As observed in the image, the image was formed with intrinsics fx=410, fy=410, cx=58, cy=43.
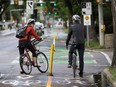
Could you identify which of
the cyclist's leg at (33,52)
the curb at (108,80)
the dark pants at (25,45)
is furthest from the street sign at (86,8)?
the curb at (108,80)

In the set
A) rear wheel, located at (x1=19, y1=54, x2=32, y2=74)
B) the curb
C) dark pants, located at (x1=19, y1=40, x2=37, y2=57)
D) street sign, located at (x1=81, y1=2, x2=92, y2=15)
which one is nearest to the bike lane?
rear wheel, located at (x1=19, y1=54, x2=32, y2=74)

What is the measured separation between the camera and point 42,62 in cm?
1414

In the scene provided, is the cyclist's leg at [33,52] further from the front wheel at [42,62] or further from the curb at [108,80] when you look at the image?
the curb at [108,80]

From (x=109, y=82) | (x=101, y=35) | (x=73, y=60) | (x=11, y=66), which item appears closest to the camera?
(x=109, y=82)

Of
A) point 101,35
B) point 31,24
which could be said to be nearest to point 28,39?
point 31,24

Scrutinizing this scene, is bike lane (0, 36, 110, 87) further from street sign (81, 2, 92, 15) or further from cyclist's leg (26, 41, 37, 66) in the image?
street sign (81, 2, 92, 15)

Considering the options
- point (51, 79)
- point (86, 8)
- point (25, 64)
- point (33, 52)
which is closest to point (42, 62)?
point (33, 52)

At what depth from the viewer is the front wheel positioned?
14.2 meters

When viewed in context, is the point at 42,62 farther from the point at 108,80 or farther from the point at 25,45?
the point at 108,80

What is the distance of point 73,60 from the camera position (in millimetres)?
12750

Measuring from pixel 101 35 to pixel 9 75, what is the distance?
13983mm

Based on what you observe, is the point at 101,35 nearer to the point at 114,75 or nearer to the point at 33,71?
the point at 33,71

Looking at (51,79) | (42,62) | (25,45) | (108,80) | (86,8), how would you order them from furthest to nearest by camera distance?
(86,8) → (42,62) → (25,45) → (51,79) → (108,80)

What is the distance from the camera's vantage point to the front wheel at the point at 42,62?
1421 centimetres
